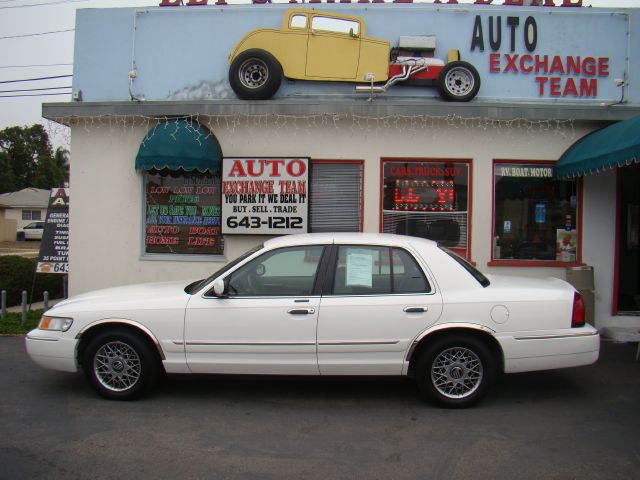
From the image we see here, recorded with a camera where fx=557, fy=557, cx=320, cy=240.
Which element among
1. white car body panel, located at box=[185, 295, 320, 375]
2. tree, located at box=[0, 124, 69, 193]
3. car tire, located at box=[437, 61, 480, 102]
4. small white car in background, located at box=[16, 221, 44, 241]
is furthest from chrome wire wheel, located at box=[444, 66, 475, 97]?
tree, located at box=[0, 124, 69, 193]

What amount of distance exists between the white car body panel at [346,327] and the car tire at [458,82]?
4.65 metres

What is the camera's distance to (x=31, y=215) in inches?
1879

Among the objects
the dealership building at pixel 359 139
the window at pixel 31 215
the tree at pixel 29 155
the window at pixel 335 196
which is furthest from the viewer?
the tree at pixel 29 155

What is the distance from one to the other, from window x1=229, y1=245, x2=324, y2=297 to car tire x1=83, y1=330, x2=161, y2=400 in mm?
1015

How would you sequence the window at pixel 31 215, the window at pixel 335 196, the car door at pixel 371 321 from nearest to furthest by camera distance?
the car door at pixel 371 321 → the window at pixel 335 196 → the window at pixel 31 215

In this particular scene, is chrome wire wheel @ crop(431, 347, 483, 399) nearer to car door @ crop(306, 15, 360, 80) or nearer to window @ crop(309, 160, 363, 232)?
window @ crop(309, 160, 363, 232)

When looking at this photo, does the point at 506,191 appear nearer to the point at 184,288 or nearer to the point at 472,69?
the point at 472,69

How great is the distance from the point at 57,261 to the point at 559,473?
855 centimetres

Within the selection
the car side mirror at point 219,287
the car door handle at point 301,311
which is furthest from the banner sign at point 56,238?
the car door handle at point 301,311

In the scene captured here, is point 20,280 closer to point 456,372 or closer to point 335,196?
point 335,196

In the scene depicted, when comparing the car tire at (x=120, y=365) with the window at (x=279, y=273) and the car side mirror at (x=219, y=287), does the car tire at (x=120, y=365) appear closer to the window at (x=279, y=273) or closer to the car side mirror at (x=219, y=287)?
the car side mirror at (x=219, y=287)

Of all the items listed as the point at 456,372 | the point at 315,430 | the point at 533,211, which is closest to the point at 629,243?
the point at 533,211

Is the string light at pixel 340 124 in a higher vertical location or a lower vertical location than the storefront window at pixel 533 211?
higher

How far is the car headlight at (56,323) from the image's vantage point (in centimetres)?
527
